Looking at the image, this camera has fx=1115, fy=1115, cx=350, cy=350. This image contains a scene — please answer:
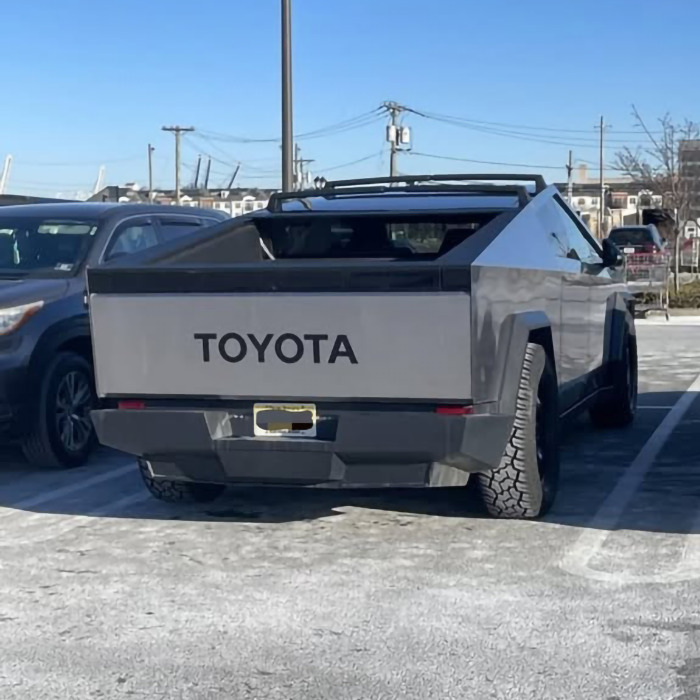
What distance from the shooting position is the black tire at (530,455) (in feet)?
18.0

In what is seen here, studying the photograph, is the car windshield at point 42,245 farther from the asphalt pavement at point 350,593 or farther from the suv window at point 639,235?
the suv window at point 639,235

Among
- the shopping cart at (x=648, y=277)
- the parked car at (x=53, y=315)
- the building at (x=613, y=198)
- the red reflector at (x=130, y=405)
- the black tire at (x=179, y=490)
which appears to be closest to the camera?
the red reflector at (x=130, y=405)

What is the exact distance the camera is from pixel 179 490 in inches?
246

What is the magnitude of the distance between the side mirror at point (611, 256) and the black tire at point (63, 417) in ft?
12.1

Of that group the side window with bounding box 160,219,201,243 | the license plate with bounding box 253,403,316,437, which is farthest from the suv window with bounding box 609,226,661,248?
the license plate with bounding box 253,403,316,437

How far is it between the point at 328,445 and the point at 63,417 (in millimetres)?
2911

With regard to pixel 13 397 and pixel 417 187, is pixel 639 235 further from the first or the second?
pixel 13 397

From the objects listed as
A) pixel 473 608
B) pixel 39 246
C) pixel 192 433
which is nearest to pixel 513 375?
pixel 473 608

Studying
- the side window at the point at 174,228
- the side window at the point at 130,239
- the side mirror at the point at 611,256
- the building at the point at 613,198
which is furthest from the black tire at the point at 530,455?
the building at the point at 613,198

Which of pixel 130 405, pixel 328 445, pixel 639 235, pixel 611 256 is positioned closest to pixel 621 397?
pixel 611 256

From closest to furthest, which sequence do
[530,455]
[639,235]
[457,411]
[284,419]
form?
1. [457,411]
2. [284,419]
3. [530,455]
4. [639,235]

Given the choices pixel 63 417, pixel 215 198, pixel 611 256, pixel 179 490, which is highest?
pixel 215 198

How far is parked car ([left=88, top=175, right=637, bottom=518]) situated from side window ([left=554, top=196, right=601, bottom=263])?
0.93 meters

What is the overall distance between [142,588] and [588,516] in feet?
8.08
